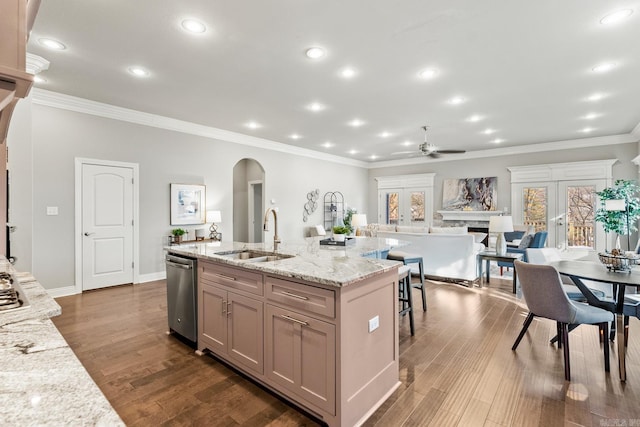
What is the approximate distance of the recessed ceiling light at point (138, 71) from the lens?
11.9 feet

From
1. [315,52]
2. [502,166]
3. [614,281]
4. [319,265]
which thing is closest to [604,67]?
[614,281]

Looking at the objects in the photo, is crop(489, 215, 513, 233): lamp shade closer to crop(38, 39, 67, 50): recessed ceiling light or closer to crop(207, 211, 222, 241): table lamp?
crop(207, 211, 222, 241): table lamp

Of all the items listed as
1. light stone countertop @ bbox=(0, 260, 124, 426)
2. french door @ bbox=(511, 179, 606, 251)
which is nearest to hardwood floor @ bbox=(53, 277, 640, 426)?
light stone countertop @ bbox=(0, 260, 124, 426)

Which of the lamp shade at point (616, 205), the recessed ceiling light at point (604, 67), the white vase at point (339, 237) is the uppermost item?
the recessed ceiling light at point (604, 67)

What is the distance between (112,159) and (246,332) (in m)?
4.22

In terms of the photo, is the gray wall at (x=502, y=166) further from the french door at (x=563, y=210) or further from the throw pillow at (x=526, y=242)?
the throw pillow at (x=526, y=242)

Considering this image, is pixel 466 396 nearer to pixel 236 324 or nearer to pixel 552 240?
pixel 236 324

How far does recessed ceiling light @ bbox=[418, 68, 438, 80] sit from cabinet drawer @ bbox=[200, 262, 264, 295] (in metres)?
3.10

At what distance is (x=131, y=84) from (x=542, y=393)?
5.38 metres

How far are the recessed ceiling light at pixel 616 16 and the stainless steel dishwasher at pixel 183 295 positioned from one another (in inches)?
165

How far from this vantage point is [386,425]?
6.19 feet

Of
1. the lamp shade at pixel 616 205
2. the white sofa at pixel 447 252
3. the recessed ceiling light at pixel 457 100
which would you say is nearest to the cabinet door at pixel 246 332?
the white sofa at pixel 447 252

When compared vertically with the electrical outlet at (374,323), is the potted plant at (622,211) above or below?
above

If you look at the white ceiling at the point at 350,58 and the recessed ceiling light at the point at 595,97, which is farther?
the recessed ceiling light at the point at 595,97
